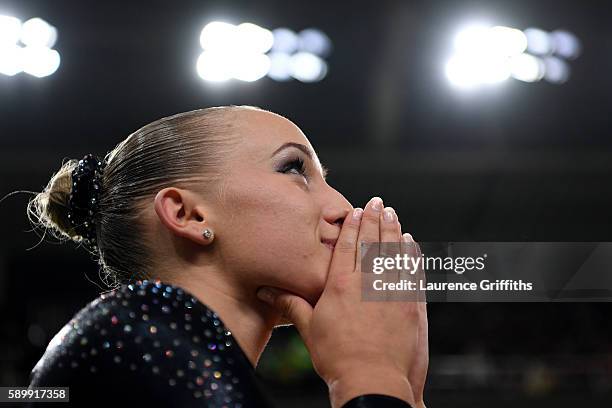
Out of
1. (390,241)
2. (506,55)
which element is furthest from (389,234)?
(506,55)

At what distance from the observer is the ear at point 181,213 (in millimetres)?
939

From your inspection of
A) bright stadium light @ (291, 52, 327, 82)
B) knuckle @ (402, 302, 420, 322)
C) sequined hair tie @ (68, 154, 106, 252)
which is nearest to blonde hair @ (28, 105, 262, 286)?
sequined hair tie @ (68, 154, 106, 252)

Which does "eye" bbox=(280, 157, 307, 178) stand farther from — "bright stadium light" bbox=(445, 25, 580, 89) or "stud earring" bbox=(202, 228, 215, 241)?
"bright stadium light" bbox=(445, 25, 580, 89)

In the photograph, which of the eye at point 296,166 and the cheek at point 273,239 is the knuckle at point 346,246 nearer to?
the cheek at point 273,239

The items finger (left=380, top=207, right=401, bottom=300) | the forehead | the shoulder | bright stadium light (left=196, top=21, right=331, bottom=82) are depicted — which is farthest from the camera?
bright stadium light (left=196, top=21, right=331, bottom=82)

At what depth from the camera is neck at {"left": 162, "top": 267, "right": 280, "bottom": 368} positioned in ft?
3.08

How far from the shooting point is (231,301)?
947mm

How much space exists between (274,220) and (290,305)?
11 centimetres

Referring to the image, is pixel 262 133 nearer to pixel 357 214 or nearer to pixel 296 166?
pixel 296 166

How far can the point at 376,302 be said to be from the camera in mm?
848

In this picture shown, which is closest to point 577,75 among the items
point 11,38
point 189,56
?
point 189,56

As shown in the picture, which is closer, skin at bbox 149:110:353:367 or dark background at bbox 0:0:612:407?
skin at bbox 149:110:353:367

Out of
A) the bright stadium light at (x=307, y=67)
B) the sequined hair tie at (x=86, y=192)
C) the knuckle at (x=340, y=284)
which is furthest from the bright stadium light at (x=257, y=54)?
the knuckle at (x=340, y=284)

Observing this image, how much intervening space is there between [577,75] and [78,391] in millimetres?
4444
